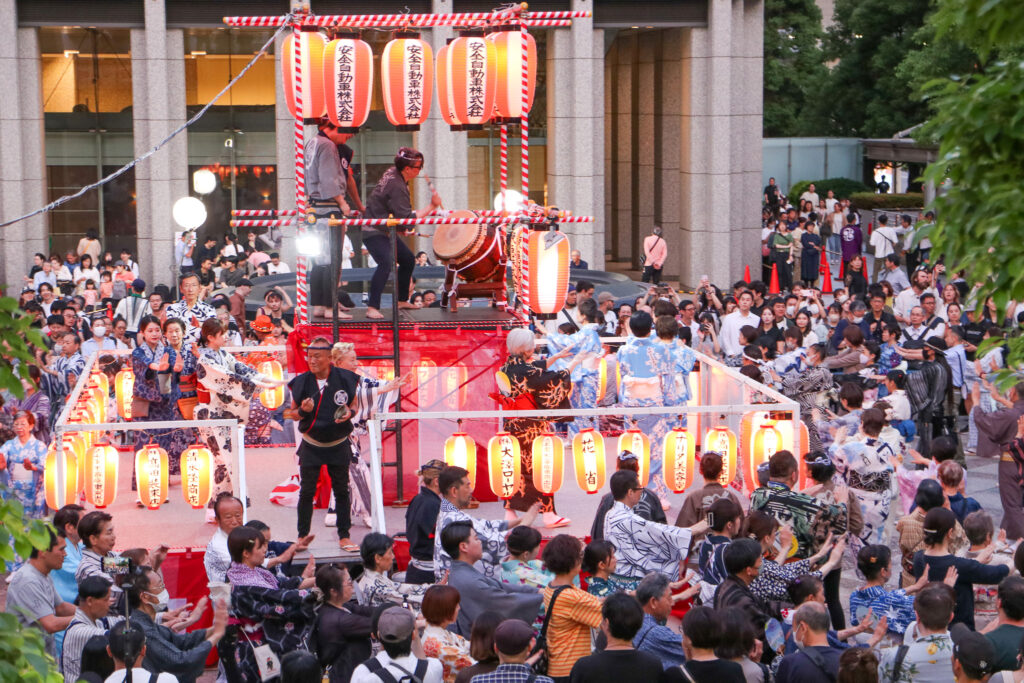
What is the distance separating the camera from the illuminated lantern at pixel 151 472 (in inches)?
430

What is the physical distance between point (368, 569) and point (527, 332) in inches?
141

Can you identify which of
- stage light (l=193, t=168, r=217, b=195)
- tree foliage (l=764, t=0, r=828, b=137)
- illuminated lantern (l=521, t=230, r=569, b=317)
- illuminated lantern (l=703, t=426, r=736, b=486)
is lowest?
illuminated lantern (l=703, t=426, r=736, b=486)

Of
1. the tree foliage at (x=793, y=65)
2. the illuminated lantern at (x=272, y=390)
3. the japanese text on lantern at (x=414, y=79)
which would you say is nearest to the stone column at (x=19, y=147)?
the illuminated lantern at (x=272, y=390)

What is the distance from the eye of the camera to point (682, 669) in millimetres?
6543

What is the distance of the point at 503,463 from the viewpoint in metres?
10.8

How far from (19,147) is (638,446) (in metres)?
17.2

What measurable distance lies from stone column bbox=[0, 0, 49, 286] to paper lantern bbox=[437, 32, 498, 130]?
1455cm

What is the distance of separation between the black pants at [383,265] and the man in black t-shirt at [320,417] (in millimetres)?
2068

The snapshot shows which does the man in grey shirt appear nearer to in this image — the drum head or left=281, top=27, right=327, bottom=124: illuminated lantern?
left=281, top=27, right=327, bottom=124: illuminated lantern

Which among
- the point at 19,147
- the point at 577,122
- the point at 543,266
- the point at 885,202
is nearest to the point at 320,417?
the point at 543,266

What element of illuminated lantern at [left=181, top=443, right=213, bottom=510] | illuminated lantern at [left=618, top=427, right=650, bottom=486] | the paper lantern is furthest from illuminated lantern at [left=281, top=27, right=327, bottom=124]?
illuminated lantern at [left=618, top=427, right=650, bottom=486]

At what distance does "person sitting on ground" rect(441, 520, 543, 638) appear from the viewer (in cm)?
782

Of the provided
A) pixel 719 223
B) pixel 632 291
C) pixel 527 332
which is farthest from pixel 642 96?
pixel 527 332

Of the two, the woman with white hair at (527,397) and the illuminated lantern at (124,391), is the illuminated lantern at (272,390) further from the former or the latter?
the woman with white hair at (527,397)
